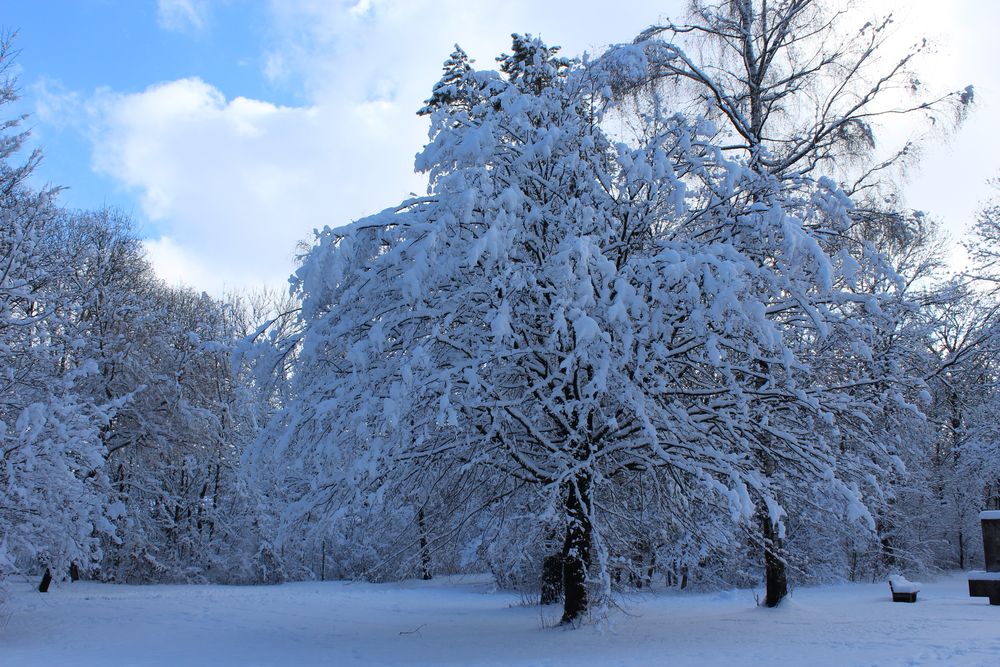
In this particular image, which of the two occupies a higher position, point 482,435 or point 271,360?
point 271,360

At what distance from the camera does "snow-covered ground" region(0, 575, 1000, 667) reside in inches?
296

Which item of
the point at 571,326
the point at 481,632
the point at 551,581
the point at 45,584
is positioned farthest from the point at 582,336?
the point at 45,584

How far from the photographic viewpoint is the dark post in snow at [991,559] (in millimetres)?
11930

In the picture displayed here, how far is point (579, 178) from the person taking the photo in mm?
8711

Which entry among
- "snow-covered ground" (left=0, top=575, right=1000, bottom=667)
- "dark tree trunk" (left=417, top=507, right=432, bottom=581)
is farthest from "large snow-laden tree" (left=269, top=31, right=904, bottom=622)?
"snow-covered ground" (left=0, top=575, right=1000, bottom=667)

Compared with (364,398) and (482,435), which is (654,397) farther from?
(364,398)

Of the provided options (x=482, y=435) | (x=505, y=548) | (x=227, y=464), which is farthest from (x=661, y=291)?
(x=227, y=464)

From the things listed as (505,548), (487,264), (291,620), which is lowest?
(291,620)

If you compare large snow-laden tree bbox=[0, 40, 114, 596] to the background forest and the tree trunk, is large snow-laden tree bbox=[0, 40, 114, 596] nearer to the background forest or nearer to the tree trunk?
the background forest

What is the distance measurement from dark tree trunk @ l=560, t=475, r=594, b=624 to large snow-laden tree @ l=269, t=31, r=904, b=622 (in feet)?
0.13

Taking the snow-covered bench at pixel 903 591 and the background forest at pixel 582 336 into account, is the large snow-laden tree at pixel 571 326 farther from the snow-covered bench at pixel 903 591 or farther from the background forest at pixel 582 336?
the snow-covered bench at pixel 903 591

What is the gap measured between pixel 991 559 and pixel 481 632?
8600 millimetres

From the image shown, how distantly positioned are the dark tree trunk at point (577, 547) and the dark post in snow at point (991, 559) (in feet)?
23.6

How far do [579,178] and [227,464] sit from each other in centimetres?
1853
